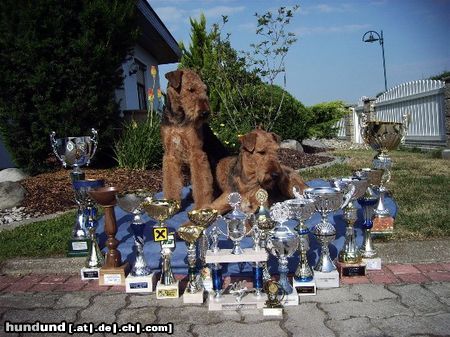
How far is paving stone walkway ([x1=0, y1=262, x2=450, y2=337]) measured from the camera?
2412mm

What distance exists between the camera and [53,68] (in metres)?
7.00

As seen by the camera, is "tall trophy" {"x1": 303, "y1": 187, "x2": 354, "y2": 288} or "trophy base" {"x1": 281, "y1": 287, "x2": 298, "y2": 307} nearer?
"trophy base" {"x1": 281, "y1": 287, "x2": 298, "y2": 307}

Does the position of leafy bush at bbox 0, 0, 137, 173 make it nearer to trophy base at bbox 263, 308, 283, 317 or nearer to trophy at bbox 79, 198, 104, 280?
trophy at bbox 79, 198, 104, 280

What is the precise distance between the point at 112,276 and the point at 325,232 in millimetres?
1740

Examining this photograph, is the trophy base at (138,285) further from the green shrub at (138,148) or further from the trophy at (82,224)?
the green shrub at (138,148)

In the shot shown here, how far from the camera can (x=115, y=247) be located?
3277 millimetres

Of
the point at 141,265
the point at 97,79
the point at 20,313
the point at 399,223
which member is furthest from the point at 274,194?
the point at 97,79

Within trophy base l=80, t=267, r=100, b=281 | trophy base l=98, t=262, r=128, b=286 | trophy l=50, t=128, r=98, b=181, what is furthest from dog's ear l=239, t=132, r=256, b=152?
trophy l=50, t=128, r=98, b=181

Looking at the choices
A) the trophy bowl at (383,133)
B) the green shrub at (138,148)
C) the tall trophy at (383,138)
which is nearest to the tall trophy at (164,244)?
the tall trophy at (383,138)

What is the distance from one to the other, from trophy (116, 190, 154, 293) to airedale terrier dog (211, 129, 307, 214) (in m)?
0.85

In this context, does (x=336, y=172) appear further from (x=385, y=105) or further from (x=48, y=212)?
(x=385, y=105)

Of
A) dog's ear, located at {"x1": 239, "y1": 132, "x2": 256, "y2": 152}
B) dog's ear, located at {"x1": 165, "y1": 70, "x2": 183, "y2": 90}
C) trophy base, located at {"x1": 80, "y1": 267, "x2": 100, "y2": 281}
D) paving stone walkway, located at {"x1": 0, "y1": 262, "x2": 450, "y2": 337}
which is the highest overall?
dog's ear, located at {"x1": 165, "y1": 70, "x2": 183, "y2": 90}

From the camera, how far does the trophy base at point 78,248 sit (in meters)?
3.72

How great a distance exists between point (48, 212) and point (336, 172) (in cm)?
518
